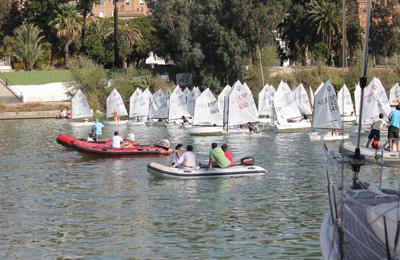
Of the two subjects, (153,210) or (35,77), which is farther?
(35,77)

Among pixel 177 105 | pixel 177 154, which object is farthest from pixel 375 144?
pixel 177 105

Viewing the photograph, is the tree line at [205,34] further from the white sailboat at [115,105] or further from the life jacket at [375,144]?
the life jacket at [375,144]

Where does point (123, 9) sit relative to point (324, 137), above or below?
above

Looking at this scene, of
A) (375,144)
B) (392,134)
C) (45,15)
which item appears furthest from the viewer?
(45,15)

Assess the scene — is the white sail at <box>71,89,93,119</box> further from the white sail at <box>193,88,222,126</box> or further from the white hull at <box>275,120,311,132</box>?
the white hull at <box>275,120,311,132</box>

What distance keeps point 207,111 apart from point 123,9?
9541 centimetres

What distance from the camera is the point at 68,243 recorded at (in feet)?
74.0

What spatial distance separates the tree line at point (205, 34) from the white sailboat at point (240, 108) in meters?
35.8

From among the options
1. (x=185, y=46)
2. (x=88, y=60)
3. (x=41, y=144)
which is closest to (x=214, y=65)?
(x=185, y=46)

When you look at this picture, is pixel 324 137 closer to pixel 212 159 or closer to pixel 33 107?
pixel 212 159

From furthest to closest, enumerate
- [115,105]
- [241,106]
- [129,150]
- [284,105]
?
[115,105] → [284,105] → [241,106] → [129,150]

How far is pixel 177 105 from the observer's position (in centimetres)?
6800

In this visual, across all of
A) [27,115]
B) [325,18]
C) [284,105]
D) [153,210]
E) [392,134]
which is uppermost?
[325,18]

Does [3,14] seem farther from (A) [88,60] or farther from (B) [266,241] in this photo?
(B) [266,241]
